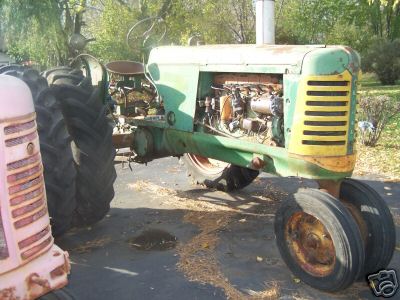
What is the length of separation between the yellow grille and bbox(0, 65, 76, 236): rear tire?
1.63 metres

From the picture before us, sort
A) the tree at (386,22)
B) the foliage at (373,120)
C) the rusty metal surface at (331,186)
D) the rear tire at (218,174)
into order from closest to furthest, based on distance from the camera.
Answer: the rusty metal surface at (331,186), the rear tire at (218,174), the foliage at (373,120), the tree at (386,22)

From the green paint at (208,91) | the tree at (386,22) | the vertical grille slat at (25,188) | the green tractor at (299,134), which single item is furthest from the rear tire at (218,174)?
the tree at (386,22)

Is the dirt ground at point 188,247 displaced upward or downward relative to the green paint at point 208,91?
downward

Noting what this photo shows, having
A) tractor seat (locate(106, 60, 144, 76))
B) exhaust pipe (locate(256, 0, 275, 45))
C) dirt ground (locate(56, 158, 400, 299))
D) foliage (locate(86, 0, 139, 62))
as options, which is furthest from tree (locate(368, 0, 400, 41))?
exhaust pipe (locate(256, 0, 275, 45))

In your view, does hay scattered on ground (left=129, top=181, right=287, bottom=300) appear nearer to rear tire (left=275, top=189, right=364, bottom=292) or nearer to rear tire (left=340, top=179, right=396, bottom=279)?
rear tire (left=275, top=189, right=364, bottom=292)

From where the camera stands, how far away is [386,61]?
21.1 metres

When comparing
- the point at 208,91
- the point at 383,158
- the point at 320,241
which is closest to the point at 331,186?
the point at 320,241

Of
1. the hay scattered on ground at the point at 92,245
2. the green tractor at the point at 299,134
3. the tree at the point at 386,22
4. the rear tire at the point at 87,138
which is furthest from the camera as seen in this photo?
the tree at the point at 386,22

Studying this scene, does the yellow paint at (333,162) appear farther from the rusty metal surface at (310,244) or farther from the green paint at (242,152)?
the rusty metal surface at (310,244)

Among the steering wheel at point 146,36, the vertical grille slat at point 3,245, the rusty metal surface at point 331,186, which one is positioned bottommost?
the rusty metal surface at point 331,186

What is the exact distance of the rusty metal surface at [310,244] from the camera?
326cm

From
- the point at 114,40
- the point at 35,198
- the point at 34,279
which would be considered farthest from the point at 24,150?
the point at 114,40

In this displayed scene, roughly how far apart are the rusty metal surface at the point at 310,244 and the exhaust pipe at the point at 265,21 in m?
1.58

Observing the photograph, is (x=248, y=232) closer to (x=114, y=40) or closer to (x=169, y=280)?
(x=169, y=280)
